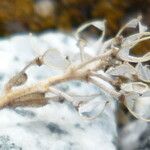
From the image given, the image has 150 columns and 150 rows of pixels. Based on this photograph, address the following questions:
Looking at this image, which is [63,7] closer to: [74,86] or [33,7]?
[33,7]

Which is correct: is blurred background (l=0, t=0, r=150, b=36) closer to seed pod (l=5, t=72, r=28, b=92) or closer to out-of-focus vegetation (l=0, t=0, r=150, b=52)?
out-of-focus vegetation (l=0, t=0, r=150, b=52)

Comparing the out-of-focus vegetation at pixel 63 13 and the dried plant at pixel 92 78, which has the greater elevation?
the out-of-focus vegetation at pixel 63 13

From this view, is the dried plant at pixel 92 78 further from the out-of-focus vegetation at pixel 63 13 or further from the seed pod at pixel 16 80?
the out-of-focus vegetation at pixel 63 13

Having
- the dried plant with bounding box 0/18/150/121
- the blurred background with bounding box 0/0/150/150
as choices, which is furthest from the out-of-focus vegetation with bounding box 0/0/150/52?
the dried plant with bounding box 0/18/150/121

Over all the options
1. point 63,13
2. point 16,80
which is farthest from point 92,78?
point 63,13

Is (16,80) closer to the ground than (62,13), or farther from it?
closer to the ground

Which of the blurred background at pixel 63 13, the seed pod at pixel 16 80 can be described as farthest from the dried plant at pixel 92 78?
the blurred background at pixel 63 13

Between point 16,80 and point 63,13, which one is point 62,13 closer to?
point 63,13

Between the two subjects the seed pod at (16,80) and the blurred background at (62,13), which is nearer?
the seed pod at (16,80)

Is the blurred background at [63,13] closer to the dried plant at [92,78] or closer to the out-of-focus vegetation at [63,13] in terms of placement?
the out-of-focus vegetation at [63,13]

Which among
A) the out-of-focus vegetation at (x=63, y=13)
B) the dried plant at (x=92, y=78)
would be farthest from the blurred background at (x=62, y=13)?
the dried plant at (x=92, y=78)
